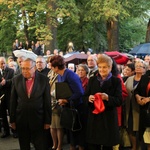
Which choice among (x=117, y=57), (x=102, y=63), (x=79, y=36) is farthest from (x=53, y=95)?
(x=79, y=36)

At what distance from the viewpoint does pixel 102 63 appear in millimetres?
4176

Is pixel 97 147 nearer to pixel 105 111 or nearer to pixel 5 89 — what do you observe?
pixel 105 111

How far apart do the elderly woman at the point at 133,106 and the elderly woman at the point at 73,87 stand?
818 millimetres

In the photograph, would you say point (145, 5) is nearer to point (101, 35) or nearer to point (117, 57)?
point (101, 35)

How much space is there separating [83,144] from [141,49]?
31.7 feet

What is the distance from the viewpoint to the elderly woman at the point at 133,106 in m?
5.11

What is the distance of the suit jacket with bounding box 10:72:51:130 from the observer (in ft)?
13.8

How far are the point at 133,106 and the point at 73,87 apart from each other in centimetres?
112

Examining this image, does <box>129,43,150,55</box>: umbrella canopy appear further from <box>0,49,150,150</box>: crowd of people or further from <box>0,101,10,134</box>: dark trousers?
<box>0,49,150,150</box>: crowd of people

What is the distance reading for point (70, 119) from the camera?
4.78 metres

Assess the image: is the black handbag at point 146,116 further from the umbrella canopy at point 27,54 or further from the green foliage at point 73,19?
the green foliage at point 73,19

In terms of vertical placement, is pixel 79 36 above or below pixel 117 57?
above

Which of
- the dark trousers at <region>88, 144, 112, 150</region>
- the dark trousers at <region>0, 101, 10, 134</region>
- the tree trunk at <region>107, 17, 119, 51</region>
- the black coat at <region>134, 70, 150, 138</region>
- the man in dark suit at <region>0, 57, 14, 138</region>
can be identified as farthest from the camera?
the tree trunk at <region>107, 17, 119, 51</region>

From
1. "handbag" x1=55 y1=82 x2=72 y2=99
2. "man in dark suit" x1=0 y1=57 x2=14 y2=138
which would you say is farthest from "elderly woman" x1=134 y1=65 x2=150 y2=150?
"man in dark suit" x1=0 y1=57 x2=14 y2=138
